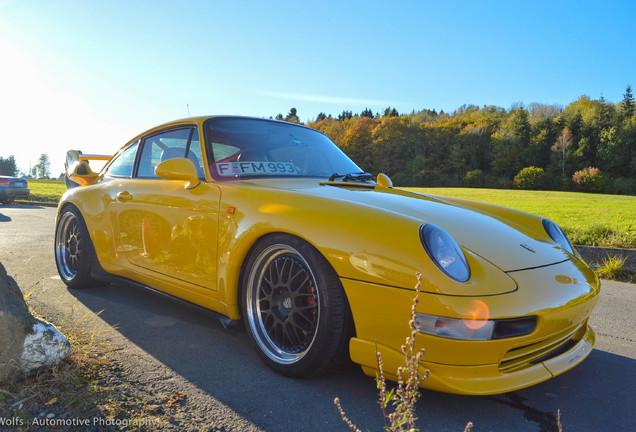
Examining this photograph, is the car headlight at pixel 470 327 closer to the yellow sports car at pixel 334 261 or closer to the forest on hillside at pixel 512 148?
the yellow sports car at pixel 334 261

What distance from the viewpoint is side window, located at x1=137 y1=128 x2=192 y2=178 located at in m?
3.08

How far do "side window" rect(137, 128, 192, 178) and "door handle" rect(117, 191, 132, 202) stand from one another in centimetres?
20

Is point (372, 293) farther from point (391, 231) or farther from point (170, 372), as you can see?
point (170, 372)

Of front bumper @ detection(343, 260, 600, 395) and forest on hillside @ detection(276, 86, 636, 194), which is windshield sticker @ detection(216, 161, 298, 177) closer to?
front bumper @ detection(343, 260, 600, 395)

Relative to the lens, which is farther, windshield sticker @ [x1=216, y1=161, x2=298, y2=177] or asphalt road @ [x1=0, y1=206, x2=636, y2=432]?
windshield sticker @ [x1=216, y1=161, x2=298, y2=177]

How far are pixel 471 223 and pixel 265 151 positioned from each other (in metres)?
1.44

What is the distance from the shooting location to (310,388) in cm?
202

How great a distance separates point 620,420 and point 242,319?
1820mm

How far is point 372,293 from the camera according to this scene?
1802 mm

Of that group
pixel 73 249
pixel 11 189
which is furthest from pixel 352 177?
pixel 11 189

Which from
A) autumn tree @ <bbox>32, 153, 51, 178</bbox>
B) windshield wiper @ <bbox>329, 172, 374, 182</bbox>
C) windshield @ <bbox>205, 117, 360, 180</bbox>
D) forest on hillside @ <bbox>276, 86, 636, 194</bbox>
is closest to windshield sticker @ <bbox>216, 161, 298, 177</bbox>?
windshield @ <bbox>205, 117, 360, 180</bbox>

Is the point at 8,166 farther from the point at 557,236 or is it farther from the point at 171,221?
the point at 557,236

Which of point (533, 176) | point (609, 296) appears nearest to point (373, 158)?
point (533, 176)

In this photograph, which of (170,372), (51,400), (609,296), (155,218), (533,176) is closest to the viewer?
(51,400)
